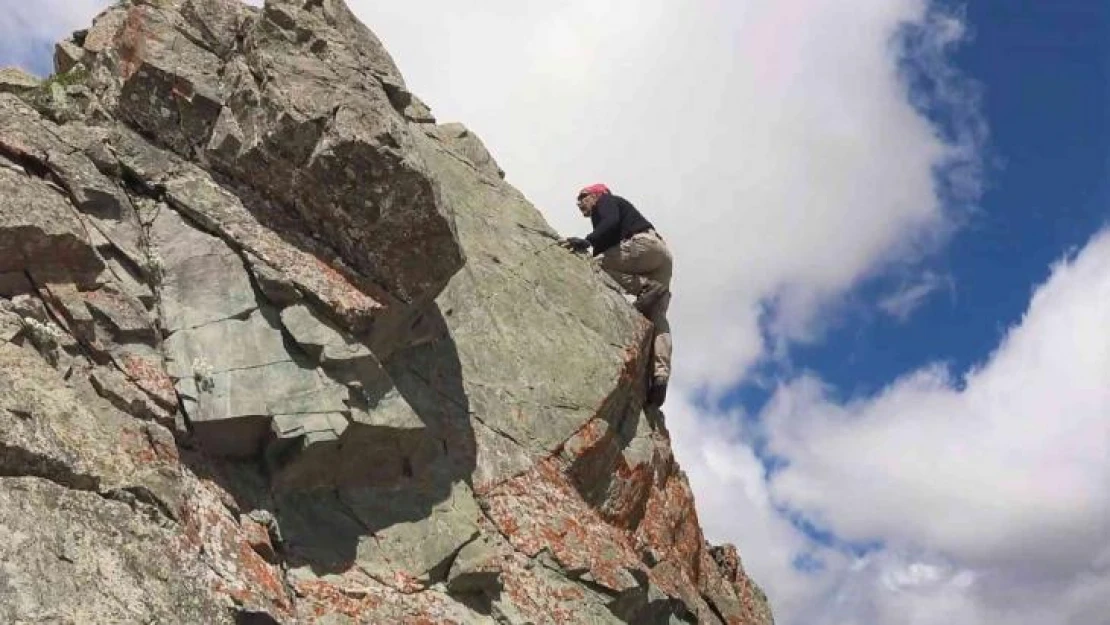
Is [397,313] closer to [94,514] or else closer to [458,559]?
[458,559]

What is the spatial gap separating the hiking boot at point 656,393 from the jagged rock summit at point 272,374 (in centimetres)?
290

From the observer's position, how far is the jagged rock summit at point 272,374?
37.7 ft

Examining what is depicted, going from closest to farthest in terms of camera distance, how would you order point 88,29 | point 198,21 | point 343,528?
point 343,528 < point 198,21 < point 88,29

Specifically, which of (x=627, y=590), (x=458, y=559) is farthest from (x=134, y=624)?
(x=627, y=590)

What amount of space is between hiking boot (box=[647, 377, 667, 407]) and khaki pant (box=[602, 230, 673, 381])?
106cm

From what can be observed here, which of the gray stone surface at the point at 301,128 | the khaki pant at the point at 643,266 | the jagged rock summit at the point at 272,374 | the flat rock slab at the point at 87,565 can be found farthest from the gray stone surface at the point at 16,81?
the khaki pant at the point at 643,266

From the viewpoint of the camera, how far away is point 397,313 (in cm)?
1697

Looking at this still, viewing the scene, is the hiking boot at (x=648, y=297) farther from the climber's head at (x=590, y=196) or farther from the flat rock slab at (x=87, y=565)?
the flat rock slab at (x=87, y=565)

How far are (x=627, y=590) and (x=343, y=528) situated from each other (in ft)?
18.8

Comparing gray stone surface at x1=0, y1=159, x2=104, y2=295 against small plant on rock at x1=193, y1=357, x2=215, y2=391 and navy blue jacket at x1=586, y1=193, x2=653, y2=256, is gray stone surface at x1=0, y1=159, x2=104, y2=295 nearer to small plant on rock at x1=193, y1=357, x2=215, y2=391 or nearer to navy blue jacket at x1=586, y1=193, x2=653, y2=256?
small plant on rock at x1=193, y1=357, x2=215, y2=391

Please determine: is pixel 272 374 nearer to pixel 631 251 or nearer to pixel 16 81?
pixel 16 81

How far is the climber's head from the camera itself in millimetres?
25984

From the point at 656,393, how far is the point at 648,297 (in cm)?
260

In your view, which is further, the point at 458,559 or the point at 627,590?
the point at 627,590
